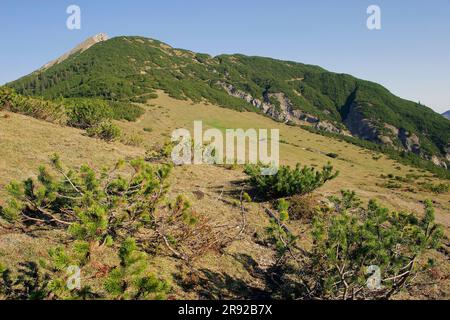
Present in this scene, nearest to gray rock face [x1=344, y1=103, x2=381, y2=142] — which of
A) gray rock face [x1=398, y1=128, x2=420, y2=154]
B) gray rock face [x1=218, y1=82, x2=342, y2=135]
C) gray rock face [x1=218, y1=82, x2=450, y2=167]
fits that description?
gray rock face [x1=218, y1=82, x2=450, y2=167]

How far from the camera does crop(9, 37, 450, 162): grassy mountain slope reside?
82500mm

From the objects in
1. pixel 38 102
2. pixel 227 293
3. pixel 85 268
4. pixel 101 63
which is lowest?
pixel 227 293

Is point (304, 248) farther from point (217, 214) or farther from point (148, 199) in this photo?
point (148, 199)

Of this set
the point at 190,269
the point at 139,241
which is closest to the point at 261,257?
the point at 190,269

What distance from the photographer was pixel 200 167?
19.1 meters

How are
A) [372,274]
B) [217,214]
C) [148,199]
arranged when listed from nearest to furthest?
[372,274], [148,199], [217,214]

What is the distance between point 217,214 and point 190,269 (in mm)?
3802

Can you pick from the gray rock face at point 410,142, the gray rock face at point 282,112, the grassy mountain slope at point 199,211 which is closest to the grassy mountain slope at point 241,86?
the gray rock face at point 410,142

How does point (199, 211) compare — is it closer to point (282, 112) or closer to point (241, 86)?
point (282, 112)

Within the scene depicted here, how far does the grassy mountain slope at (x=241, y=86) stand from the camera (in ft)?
271

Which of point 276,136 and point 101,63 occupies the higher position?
point 101,63

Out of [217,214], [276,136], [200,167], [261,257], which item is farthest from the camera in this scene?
[276,136]

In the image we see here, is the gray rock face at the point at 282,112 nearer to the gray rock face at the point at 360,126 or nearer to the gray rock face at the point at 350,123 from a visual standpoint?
the gray rock face at the point at 350,123

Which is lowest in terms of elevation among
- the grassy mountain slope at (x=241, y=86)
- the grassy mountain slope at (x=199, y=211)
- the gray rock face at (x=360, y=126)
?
the grassy mountain slope at (x=199, y=211)
